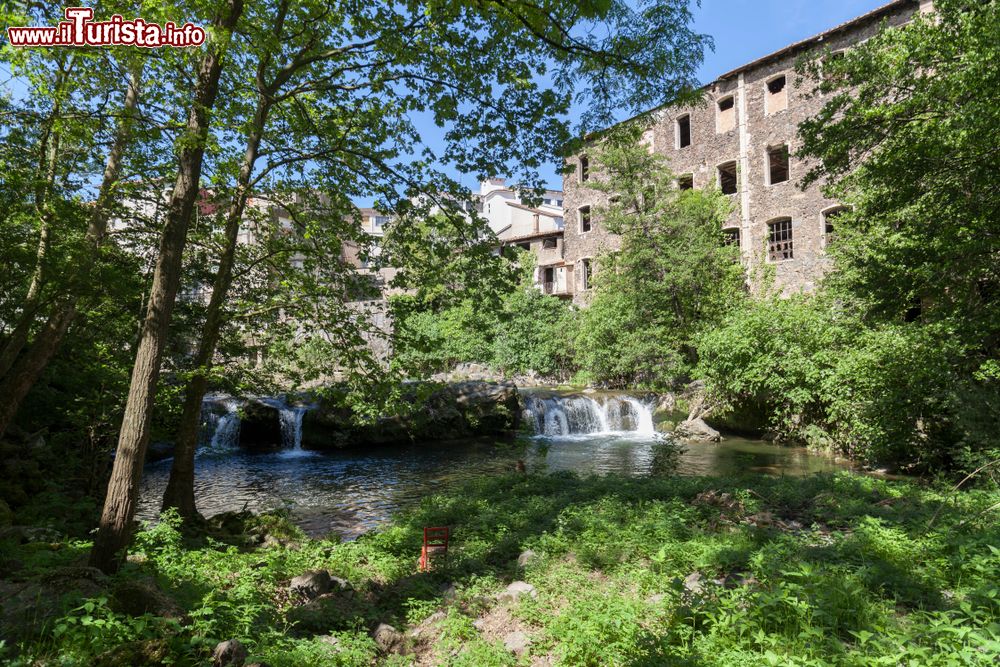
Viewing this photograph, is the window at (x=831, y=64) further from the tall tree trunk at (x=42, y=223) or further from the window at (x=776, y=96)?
the window at (x=776, y=96)

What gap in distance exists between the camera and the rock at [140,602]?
3.75 metres

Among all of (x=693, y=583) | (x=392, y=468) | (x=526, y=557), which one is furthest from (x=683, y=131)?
(x=693, y=583)

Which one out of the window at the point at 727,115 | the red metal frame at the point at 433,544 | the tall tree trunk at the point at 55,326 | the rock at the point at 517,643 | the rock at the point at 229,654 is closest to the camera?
→ the rock at the point at 229,654

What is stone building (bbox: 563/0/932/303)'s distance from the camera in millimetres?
21891

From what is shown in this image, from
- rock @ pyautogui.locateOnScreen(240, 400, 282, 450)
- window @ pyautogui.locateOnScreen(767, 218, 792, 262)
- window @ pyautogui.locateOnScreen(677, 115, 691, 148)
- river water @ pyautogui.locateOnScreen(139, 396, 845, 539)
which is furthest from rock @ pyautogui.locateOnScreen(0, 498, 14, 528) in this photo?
window @ pyautogui.locateOnScreen(677, 115, 691, 148)

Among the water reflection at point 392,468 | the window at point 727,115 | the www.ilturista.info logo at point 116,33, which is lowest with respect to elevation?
the water reflection at point 392,468

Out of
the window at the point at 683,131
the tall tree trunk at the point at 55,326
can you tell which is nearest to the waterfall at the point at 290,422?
the tall tree trunk at the point at 55,326

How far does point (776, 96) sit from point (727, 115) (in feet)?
7.31

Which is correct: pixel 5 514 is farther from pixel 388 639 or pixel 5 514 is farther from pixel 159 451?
pixel 159 451

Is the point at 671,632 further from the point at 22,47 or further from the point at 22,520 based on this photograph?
the point at 22,520

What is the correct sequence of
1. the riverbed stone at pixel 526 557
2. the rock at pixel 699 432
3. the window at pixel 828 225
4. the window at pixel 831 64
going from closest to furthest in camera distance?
1. the riverbed stone at pixel 526 557
2. the window at pixel 831 64
3. the rock at pixel 699 432
4. the window at pixel 828 225

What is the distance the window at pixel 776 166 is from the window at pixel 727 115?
89.2 inches

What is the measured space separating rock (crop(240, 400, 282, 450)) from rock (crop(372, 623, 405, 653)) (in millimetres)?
14015

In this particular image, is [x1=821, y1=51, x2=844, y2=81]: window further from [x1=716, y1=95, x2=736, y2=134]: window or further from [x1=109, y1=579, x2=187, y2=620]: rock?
[x1=716, y1=95, x2=736, y2=134]: window
